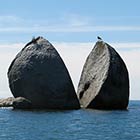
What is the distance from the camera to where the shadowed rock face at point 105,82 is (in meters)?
90.8

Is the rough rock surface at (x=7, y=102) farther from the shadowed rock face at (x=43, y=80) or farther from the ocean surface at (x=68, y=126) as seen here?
the ocean surface at (x=68, y=126)

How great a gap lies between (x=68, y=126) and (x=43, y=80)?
29.5 meters

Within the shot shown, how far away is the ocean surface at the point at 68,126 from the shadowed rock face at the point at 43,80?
8556mm

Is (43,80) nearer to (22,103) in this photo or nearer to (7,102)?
(22,103)

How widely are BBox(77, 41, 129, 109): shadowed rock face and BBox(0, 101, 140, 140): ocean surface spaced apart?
742cm

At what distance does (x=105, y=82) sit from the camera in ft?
296

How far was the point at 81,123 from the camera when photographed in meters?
68.7

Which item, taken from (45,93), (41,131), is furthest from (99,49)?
(41,131)

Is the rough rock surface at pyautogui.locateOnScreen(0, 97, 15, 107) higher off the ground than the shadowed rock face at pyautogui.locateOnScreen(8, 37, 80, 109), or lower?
lower

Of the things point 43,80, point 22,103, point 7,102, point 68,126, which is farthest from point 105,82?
Answer: point 68,126

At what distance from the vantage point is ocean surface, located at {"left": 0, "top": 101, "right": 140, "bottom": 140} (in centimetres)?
5329

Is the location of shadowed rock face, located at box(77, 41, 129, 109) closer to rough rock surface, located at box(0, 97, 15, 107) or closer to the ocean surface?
the ocean surface

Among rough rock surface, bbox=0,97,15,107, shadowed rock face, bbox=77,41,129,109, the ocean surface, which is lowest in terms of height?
the ocean surface

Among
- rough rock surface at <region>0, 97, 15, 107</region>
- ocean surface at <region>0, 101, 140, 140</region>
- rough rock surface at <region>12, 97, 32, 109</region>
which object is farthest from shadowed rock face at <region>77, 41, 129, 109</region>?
rough rock surface at <region>0, 97, 15, 107</region>
